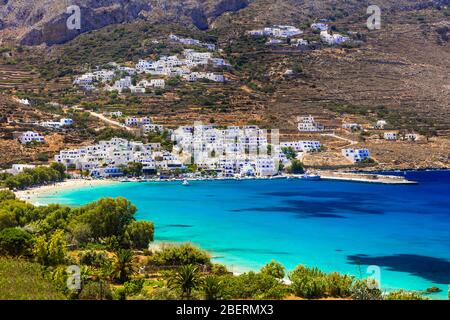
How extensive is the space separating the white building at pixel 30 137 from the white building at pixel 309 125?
3810cm

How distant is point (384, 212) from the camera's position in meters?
52.5

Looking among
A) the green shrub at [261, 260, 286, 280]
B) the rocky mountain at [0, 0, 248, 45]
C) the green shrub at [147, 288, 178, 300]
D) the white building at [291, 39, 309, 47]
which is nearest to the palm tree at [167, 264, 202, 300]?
the green shrub at [147, 288, 178, 300]

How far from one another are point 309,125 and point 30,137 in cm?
4071

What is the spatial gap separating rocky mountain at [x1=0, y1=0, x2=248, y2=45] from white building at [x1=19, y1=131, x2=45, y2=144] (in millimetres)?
54879

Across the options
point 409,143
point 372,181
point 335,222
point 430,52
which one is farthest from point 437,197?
point 430,52

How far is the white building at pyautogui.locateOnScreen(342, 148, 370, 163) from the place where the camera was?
8438cm

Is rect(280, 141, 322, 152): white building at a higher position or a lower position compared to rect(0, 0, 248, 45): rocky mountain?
lower

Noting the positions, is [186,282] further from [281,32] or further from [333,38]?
[281,32]

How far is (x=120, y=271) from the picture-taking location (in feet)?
79.5

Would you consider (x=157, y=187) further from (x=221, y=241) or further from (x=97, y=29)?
(x=97, y=29)

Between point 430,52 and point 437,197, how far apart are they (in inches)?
2721

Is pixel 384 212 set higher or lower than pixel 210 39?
lower

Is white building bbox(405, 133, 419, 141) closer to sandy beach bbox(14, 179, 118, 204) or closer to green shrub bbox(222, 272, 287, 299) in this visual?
sandy beach bbox(14, 179, 118, 204)

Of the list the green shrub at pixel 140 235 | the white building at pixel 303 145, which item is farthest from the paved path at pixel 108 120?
the green shrub at pixel 140 235
